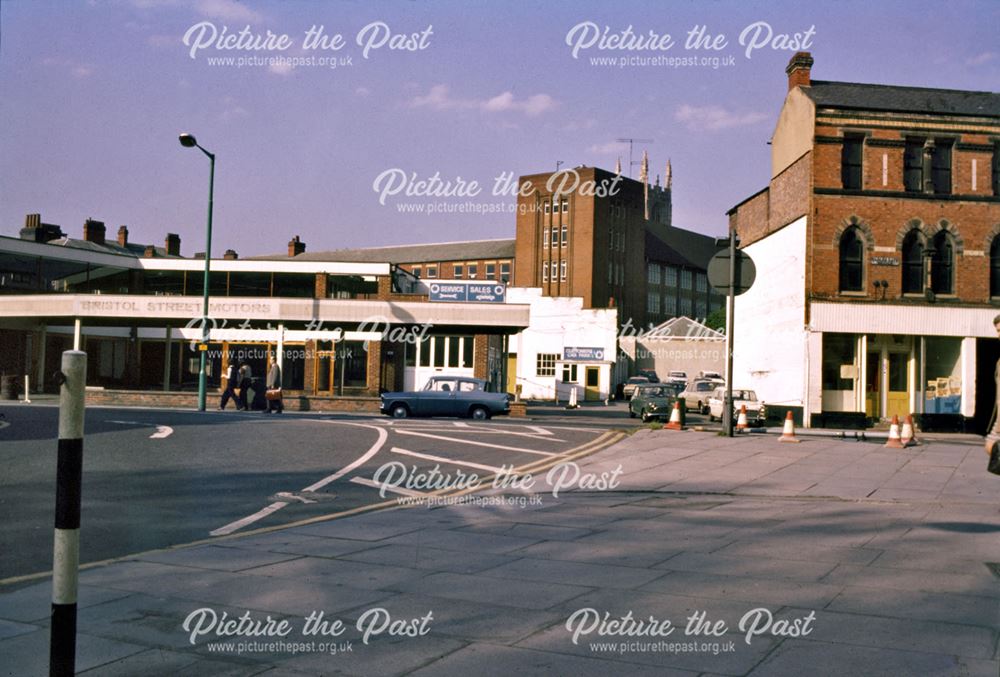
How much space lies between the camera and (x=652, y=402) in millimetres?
30500

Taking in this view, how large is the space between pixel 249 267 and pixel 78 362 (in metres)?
40.8

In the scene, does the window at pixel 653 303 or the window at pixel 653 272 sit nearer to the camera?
the window at pixel 653 303

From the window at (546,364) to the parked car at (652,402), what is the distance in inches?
992

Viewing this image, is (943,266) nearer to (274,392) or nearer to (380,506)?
(274,392)

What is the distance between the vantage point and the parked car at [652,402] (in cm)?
3002

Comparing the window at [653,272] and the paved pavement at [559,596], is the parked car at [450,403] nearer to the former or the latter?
the paved pavement at [559,596]

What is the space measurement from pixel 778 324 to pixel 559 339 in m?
28.1

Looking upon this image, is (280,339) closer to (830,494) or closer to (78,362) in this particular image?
(830,494)

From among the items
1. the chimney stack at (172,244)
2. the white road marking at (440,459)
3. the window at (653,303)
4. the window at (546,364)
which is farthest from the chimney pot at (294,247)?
the white road marking at (440,459)

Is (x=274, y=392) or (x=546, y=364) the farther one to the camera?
(x=546, y=364)

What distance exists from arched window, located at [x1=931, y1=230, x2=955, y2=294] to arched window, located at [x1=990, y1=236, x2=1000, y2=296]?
1.38m

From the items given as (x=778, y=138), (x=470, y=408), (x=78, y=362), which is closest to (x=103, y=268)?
(x=470, y=408)

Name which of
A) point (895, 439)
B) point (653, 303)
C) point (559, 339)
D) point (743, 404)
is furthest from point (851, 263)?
point (653, 303)

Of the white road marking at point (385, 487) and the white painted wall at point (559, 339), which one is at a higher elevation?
the white painted wall at point (559, 339)
